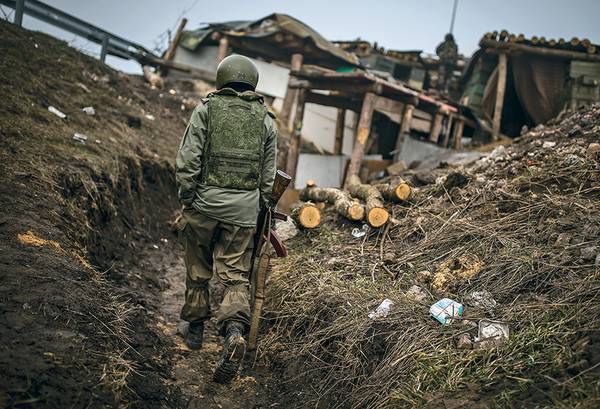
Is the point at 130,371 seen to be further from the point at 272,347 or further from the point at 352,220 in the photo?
the point at 352,220

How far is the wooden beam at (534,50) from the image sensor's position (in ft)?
38.8

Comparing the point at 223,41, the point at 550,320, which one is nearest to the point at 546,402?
the point at 550,320

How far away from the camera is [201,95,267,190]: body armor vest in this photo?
12.1 feet

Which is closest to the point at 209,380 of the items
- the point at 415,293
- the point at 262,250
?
the point at 262,250

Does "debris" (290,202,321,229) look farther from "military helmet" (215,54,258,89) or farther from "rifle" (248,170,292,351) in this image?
"military helmet" (215,54,258,89)

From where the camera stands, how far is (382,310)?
346 cm

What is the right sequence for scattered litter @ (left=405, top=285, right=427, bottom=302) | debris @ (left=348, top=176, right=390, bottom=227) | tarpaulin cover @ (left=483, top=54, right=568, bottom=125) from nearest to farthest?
1. scattered litter @ (left=405, top=285, right=427, bottom=302)
2. debris @ (left=348, top=176, right=390, bottom=227)
3. tarpaulin cover @ (left=483, top=54, right=568, bottom=125)

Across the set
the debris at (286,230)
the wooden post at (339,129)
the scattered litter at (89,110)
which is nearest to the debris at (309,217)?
the debris at (286,230)

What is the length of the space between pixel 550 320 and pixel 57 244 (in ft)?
11.2

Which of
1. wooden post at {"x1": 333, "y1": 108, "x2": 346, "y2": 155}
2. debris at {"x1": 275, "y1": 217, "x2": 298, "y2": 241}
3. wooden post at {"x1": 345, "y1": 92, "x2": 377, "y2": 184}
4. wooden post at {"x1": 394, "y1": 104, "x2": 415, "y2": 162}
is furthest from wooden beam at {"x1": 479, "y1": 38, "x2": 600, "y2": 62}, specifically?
debris at {"x1": 275, "y1": 217, "x2": 298, "y2": 241}

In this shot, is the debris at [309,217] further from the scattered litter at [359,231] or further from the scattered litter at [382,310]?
the scattered litter at [382,310]

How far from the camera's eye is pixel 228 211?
12.0ft

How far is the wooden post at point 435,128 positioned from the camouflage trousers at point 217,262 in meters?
8.09

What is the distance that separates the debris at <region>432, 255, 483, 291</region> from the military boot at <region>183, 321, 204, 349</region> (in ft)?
6.21
